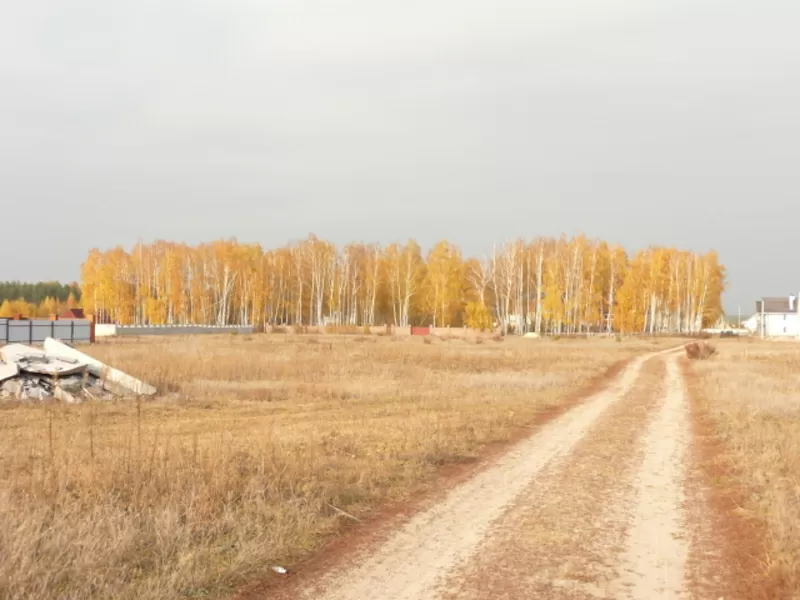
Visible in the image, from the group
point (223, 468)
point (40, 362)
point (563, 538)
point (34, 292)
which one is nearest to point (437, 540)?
point (563, 538)

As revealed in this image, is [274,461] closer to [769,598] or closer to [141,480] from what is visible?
[141,480]

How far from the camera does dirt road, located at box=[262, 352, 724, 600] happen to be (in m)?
5.54

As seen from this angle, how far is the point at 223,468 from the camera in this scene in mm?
8141

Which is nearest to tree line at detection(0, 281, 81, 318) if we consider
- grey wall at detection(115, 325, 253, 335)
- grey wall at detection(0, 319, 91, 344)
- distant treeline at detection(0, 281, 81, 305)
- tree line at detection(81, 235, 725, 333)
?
distant treeline at detection(0, 281, 81, 305)

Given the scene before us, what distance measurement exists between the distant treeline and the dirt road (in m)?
150

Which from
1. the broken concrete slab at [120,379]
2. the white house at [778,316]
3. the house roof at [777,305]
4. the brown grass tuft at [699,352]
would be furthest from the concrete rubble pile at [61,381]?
the house roof at [777,305]

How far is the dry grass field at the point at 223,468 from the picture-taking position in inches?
221

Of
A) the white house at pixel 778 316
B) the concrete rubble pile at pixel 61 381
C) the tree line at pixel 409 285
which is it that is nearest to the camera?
the concrete rubble pile at pixel 61 381

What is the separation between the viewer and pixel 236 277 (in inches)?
3467

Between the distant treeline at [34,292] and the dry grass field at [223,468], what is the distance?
140 metres

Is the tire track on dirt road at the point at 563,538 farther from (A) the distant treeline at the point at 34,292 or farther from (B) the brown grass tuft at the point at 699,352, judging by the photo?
(A) the distant treeline at the point at 34,292

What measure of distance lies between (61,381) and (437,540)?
15.4m

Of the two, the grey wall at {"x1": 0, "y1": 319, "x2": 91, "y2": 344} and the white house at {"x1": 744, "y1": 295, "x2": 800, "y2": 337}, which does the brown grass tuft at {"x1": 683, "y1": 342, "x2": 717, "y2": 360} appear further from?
the white house at {"x1": 744, "y1": 295, "x2": 800, "y2": 337}

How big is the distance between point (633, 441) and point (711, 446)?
133 cm
